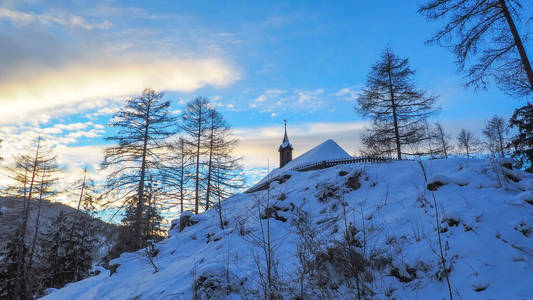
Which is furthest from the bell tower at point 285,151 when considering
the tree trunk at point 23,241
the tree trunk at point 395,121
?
the tree trunk at point 23,241

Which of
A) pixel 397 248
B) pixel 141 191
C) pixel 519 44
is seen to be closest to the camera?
pixel 397 248

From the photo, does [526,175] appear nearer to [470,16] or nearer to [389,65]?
[470,16]

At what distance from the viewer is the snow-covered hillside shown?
118 inches

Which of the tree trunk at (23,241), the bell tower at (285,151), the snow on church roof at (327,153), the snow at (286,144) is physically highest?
the snow at (286,144)

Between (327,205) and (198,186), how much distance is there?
13774 mm

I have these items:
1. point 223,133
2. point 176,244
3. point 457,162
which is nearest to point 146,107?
point 223,133

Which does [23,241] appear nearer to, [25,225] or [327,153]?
[25,225]

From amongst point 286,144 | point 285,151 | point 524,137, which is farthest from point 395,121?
point 285,151

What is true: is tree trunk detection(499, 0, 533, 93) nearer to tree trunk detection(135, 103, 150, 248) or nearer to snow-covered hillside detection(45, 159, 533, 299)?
snow-covered hillside detection(45, 159, 533, 299)

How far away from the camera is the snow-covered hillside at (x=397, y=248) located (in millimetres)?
2986

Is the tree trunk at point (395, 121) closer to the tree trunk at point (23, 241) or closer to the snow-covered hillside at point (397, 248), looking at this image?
the snow-covered hillside at point (397, 248)

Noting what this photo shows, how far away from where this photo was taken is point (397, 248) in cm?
372

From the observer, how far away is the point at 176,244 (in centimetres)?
812

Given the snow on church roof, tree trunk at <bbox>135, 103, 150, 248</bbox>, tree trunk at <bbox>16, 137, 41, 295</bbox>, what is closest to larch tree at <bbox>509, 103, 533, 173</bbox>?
the snow on church roof
